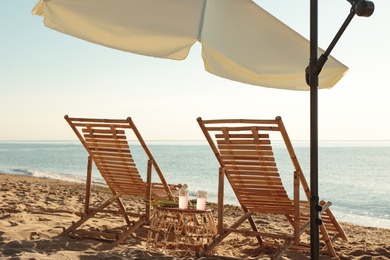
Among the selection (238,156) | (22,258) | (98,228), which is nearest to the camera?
(22,258)

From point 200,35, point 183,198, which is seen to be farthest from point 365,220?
point 200,35

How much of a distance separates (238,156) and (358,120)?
36.6 metres

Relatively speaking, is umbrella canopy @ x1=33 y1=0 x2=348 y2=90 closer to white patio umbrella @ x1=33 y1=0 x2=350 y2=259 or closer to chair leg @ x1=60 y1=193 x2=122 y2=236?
white patio umbrella @ x1=33 y1=0 x2=350 y2=259

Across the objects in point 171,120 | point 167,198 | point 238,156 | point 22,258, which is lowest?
point 22,258

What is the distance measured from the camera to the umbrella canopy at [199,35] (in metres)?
3.66

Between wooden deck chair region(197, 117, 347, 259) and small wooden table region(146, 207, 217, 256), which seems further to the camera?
small wooden table region(146, 207, 217, 256)

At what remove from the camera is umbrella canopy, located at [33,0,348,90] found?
144 inches

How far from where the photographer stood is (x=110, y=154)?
15.8 ft

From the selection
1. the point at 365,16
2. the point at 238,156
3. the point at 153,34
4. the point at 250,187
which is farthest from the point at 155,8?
the point at 365,16

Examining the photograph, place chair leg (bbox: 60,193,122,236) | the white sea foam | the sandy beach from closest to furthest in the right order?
the sandy beach, chair leg (bbox: 60,193,122,236), the white sea foam

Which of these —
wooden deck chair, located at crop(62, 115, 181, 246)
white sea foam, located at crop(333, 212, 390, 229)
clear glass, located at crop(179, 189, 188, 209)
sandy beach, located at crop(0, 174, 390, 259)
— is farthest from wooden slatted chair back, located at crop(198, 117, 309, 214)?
white sea foam, located at crop(333, 212, 390, 229)

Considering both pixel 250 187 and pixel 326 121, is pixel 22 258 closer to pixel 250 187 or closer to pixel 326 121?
pixel 250 187

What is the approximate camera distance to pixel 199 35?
12.2 ft

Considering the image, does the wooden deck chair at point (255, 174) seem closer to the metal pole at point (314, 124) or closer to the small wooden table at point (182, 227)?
the small wooden table at point (182, 227)
